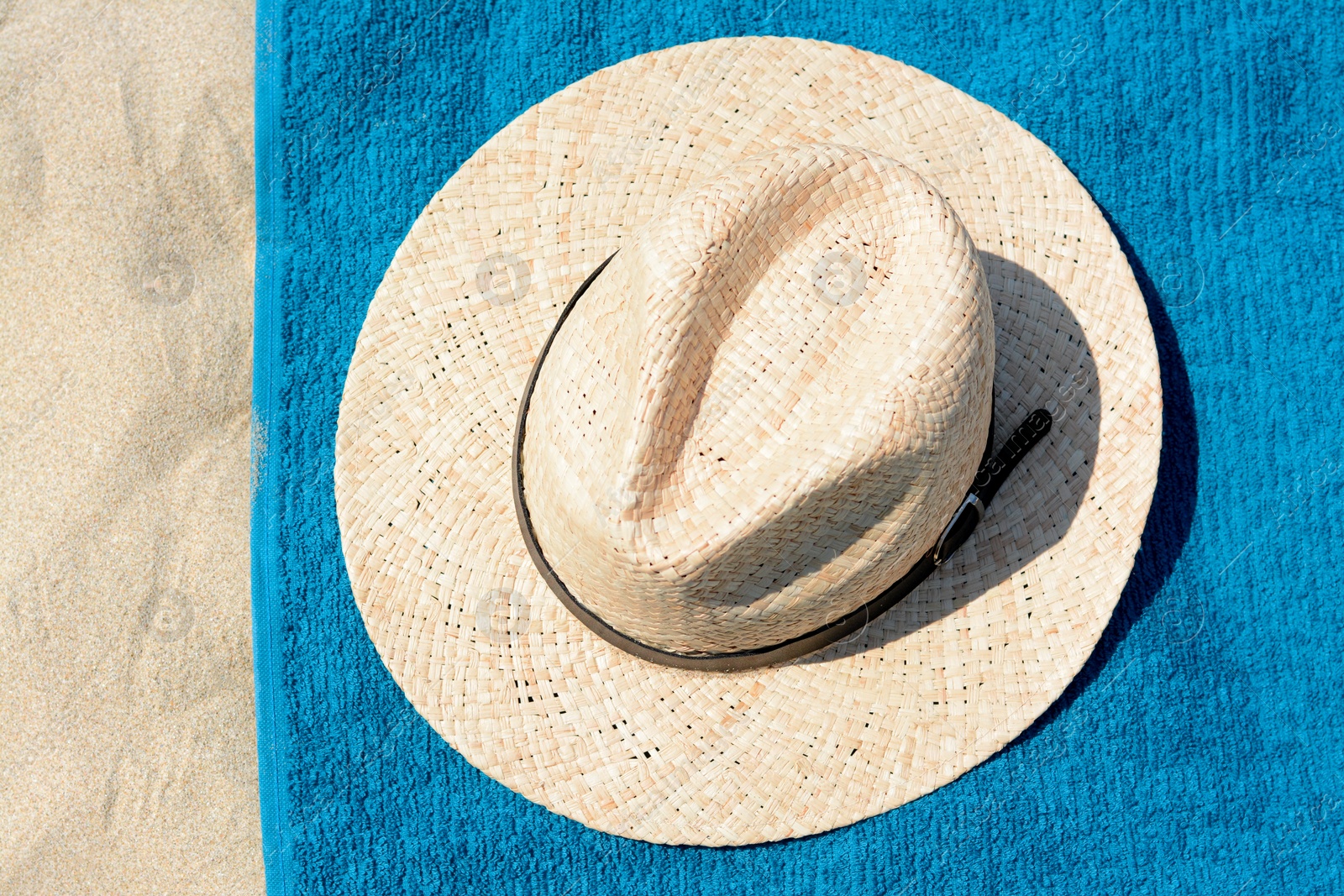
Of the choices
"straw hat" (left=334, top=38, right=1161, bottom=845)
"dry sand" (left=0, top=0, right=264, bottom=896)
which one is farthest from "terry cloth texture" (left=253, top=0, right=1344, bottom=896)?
"straw hat" (left=334, top=38, right=1161, bottom=845)

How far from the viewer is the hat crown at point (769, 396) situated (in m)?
1.08

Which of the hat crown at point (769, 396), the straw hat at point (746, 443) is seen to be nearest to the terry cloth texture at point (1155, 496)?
the straw hat at point (746, 443)

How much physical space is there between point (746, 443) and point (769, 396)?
6 cm

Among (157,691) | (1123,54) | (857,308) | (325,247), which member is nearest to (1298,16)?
(1123,54)

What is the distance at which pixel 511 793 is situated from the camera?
180 centimetres

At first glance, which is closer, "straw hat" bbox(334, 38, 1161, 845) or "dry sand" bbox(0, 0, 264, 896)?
"straw hat" bbox(334, 38, 1161, 845)

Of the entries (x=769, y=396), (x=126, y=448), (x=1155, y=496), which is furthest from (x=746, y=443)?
(x=126, y=448)

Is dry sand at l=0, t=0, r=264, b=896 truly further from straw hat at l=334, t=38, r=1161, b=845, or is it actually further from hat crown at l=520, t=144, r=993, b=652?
hat crown at l=520, t=144, r=993, b=652

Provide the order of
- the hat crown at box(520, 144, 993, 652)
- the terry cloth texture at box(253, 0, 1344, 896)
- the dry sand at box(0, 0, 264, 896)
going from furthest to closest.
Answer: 1. the dry sand at box(0, 0, 264, 896)
2. the terry cloth texture at box(253, 0, 1344, 896)
3. the hat crown at box(520, 144, 993, 652)

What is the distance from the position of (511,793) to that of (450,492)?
665mm

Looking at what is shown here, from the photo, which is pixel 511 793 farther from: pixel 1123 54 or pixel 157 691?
pixel 1123 54

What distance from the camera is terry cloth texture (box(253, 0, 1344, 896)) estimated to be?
175 cm

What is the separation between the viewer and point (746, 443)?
1124 mm

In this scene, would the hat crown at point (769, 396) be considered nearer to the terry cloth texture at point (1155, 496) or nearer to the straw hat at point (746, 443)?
the straw hat at point (746, 443)
